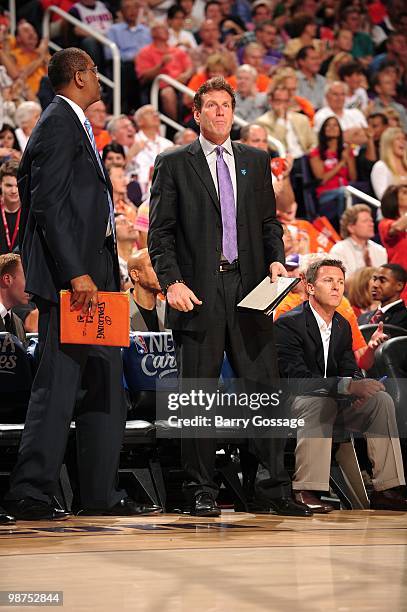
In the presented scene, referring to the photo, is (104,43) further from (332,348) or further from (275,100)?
(332,348)

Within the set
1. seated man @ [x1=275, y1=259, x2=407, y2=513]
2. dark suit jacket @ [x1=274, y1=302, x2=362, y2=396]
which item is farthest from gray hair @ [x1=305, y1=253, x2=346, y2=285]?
dark suit jacket @ [x1=274, y1=302, x2=362, y2=396]

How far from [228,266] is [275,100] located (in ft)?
18.9

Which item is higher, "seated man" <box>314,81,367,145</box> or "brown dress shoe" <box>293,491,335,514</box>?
"seated man" <box>314,81,367,145</box>

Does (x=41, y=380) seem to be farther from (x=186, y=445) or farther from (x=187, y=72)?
(x=187, y=72)

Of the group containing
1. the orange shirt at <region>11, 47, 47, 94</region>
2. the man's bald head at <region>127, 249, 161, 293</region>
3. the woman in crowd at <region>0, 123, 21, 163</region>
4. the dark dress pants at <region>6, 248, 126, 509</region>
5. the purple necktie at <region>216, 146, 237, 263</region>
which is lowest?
the dark dress pants at <region>6, 248, 126, 509</region>

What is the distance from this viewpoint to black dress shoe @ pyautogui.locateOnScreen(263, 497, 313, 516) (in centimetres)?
472

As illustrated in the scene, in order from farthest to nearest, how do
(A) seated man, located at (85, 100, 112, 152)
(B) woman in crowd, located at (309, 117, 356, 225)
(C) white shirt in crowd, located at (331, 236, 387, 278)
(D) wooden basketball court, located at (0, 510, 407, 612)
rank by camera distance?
(B) woman in crowd, located at (309, 117, 356, 225), (A) seated man, located at (85, 100, 112, 152), (C) white shirt in crowd, located at (331, 236, 387, 278), (D) wooden basketball court, located at (0, 510, 407, 612)

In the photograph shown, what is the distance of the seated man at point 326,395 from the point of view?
506 centimetres

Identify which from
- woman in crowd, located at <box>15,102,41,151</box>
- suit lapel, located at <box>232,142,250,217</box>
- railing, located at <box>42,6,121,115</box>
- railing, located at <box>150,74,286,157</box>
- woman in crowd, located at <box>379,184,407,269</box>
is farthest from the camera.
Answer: railing, located at <box>150,74,286,157</box>

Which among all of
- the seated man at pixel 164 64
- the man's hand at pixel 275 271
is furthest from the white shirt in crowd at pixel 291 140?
the man's hand at pixel 275 271

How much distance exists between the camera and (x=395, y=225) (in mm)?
8141

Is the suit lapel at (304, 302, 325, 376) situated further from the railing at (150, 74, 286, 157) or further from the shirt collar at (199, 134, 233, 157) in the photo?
the railing at (150, 74, 286, 157)

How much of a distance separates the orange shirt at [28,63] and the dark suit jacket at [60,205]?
5.56m

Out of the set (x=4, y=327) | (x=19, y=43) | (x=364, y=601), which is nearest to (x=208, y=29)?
(x=19, y=43)
